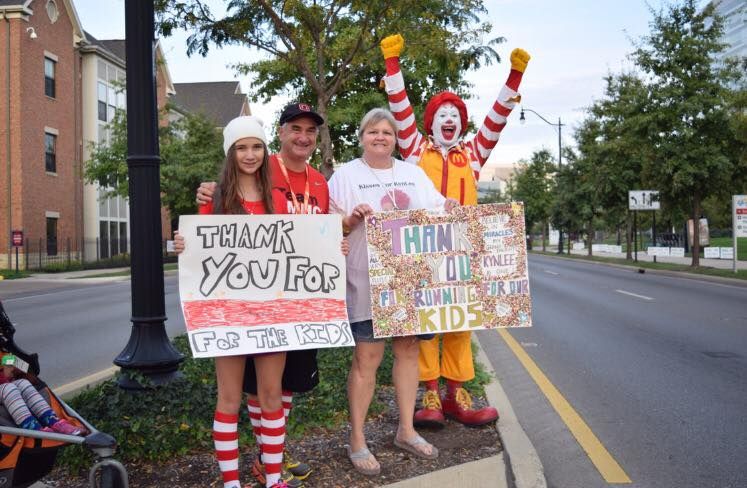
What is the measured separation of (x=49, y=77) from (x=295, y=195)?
31683 millimetres

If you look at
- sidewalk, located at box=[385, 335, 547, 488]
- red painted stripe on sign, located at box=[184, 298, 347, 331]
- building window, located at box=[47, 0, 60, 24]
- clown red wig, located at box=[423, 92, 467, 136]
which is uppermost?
building window, located at box=[47, 0, 60, 24]

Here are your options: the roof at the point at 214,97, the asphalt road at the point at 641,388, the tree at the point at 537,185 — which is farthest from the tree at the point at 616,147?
the roof at the point at 214,97

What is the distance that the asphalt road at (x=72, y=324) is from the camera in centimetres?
828

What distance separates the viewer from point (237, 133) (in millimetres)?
3377

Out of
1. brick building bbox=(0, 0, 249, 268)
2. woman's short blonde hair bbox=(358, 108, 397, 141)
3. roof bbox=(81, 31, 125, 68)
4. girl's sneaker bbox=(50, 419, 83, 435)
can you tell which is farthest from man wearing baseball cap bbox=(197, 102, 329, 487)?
roof bbox=(81, 31, 125, 68)

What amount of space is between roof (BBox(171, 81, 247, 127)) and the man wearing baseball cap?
5237 centimetres

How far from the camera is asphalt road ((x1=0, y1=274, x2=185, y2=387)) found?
8.28 metres

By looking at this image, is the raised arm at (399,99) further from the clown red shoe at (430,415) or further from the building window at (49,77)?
the building window at (49,77)

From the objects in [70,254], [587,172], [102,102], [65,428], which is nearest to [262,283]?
[65,428]

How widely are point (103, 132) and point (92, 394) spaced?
115ft

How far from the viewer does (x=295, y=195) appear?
3660mm

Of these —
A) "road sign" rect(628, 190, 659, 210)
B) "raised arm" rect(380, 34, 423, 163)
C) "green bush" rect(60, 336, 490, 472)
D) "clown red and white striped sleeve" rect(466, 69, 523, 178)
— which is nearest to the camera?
"green bush" rect(60, 336, 490, 472)

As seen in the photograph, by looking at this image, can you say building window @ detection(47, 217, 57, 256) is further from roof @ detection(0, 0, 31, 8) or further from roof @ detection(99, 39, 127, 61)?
roof @ detection(99, 39, 127, 61)

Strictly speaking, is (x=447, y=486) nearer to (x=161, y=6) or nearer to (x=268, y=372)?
(x=268, y=372)
